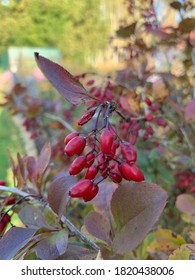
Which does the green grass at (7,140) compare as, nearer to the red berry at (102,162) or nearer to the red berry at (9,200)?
the red berry at (9,200)

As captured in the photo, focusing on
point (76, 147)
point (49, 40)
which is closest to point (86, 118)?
point (76, 147)

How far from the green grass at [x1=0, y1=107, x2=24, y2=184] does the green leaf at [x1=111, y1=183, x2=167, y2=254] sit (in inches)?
95.8

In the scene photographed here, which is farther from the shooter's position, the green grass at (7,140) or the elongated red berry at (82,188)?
the green grass at (7,140)

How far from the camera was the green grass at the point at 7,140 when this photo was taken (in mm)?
3125

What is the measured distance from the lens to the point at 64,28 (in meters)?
5.86

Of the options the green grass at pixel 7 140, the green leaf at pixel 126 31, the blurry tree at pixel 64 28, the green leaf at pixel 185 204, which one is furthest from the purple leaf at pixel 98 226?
the blurry tree at pixel 64 28

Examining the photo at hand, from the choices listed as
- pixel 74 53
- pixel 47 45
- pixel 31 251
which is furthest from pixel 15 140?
pixel 74 53

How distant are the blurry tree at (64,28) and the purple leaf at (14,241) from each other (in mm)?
2746

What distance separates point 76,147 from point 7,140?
3.21 metres

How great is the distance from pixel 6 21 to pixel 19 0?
19 cm

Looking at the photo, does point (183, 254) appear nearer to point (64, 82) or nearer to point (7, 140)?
point (64, 82)

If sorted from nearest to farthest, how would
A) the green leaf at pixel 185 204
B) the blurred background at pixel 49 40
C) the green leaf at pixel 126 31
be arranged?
the green leaf at pixel 185 204 → the green leaf at pixel 126 31 → the blurred background at pixel 49 40

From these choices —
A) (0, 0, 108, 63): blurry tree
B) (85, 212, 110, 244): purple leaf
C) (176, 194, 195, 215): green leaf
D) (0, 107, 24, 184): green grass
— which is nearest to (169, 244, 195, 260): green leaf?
(85, 212, 110, 244): purple leaf

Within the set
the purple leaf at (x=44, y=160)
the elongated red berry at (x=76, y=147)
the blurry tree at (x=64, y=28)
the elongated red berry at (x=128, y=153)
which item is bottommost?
the blurry tree at (x=64, y=28)
